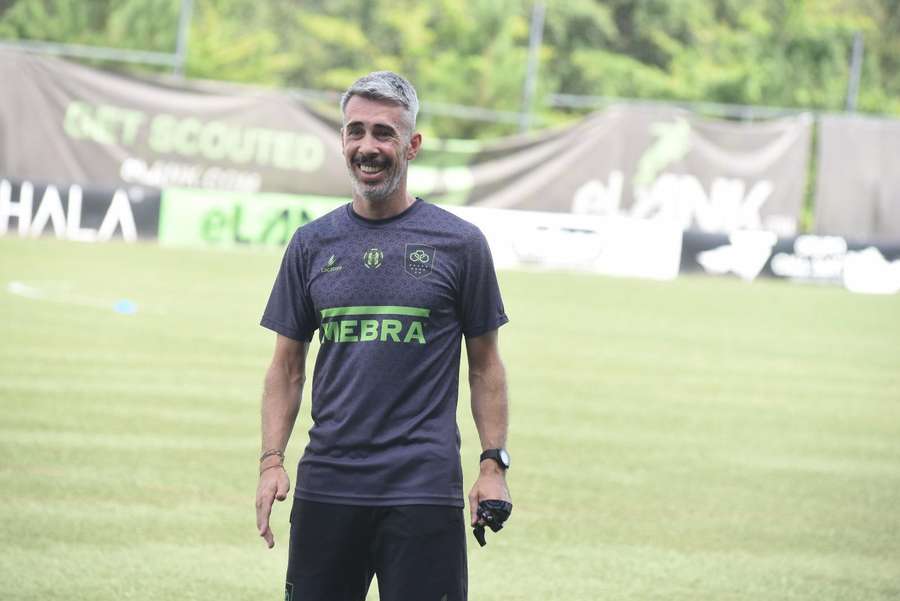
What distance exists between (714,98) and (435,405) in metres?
45.6

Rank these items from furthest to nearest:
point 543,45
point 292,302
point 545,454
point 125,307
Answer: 1. point 543,45
2. point 125,307
3. point 545,454
4. point 292,302

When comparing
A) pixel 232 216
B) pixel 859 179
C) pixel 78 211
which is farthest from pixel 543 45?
pixel 78 211

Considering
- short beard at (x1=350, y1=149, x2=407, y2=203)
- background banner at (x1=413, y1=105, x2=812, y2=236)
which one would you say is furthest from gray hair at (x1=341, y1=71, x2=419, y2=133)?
background banner at (x1=413, y1=105, x2=812, y2=236)

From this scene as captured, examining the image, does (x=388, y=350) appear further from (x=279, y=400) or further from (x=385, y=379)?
(x=279, y=400)

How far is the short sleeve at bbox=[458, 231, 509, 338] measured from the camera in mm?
4793

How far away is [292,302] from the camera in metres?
4.88

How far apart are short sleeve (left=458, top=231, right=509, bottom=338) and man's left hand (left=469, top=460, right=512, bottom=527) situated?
0.39m

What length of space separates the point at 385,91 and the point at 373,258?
1.56ft

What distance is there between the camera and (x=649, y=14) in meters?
59.8

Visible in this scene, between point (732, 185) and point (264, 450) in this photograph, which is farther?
point (732, 185)

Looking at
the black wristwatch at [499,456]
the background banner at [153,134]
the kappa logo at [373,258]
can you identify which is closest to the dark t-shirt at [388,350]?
the kappa logo at [373,258]

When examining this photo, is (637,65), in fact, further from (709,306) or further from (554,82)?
(709,306)

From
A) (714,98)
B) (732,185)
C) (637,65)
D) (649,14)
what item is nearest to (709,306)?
(732,185)

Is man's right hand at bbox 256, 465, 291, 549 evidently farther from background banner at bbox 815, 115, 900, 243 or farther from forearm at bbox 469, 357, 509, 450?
background banner at bbox 815, 115, 900, 243
